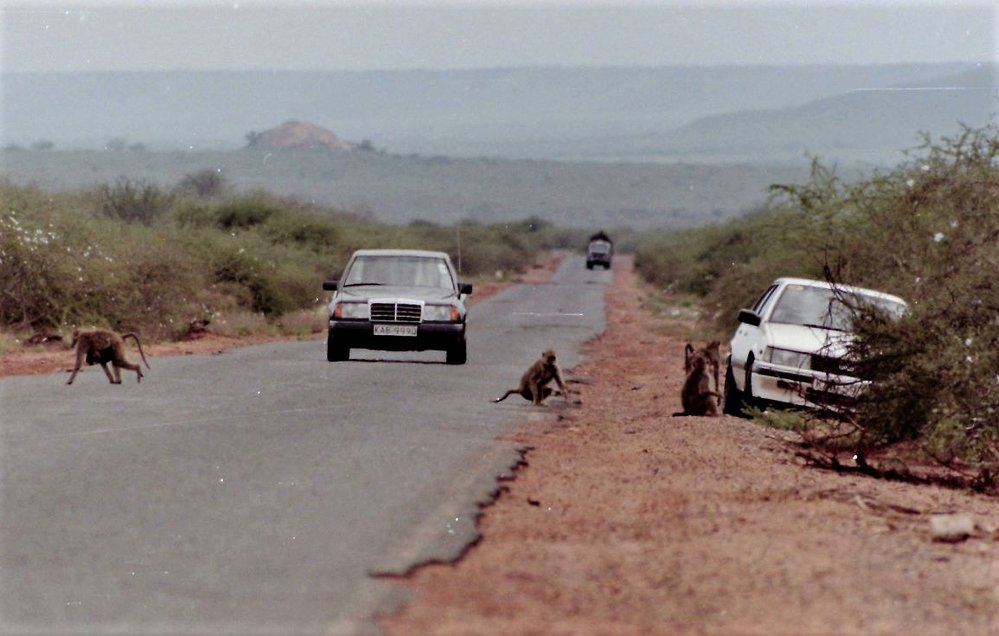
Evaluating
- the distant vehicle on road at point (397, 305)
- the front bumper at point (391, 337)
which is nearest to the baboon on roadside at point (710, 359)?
the distant vehicle on road at point (397, 305)

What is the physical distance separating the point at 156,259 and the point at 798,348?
1959cm

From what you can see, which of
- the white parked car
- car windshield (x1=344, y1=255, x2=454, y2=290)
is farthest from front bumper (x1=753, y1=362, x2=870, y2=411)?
car windshield (x1=344, y1=255, x2=454, y2=290)

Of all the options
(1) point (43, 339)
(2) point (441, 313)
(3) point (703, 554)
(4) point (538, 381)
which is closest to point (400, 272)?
(2) point (441, 313)

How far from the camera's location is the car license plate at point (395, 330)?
2080 cm

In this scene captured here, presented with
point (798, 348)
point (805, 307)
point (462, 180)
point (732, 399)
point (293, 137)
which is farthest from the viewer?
point (462, 180)

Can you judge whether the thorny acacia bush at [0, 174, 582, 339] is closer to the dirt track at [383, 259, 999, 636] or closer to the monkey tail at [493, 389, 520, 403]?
the monkey tail at [493, 389, 520, 403]

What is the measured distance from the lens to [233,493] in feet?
34.6

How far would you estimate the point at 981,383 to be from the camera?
46.2 ft

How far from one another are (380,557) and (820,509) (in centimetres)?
387

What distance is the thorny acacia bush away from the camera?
29.7 m

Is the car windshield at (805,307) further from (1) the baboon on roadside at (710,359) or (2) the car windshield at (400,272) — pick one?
(2) the car windshield at (400,272)

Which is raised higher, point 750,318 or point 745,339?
point 750,318

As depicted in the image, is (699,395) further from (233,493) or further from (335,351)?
(233,493)

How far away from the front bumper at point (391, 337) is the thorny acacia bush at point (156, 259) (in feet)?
30.9
